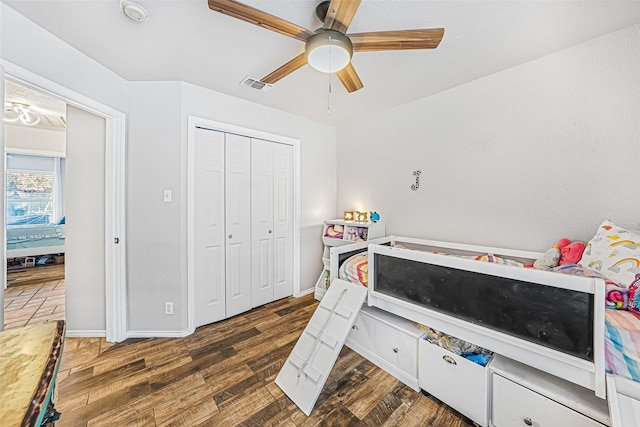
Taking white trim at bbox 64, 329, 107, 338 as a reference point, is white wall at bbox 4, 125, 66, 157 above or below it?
above

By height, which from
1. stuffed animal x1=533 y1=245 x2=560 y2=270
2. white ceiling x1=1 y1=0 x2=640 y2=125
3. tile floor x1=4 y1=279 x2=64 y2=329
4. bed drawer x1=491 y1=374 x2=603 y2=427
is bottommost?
tile floor x1=4 y1=279 x2=64 y2=329

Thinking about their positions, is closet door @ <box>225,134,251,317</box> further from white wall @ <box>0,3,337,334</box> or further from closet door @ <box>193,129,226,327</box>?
white wall @ <box>0,3,337,334</box>

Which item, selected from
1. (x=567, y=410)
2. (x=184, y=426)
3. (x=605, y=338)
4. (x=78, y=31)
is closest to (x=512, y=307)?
(x=605, y=338)

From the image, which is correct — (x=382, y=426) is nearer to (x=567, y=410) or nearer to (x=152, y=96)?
(x=567, y=410)

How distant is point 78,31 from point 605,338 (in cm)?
339

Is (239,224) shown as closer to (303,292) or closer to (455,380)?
(303,292)

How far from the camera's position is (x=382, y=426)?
144 centimetres

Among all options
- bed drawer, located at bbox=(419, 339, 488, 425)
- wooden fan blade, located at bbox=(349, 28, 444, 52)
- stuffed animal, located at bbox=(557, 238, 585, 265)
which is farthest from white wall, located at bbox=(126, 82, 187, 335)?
stuffed animal, located at bbox=(557, 238, 585, 265)

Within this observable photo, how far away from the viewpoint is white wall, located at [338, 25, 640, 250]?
1.66 meters

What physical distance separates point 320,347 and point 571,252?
184cm

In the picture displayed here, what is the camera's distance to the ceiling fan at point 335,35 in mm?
1188

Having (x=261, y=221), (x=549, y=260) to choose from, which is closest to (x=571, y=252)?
(x=549, y=260)

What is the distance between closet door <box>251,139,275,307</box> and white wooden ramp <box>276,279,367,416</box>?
3.94 feet

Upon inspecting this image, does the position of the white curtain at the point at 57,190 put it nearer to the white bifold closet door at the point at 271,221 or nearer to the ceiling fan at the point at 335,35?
the white bifold closet door at the point at 271,221
